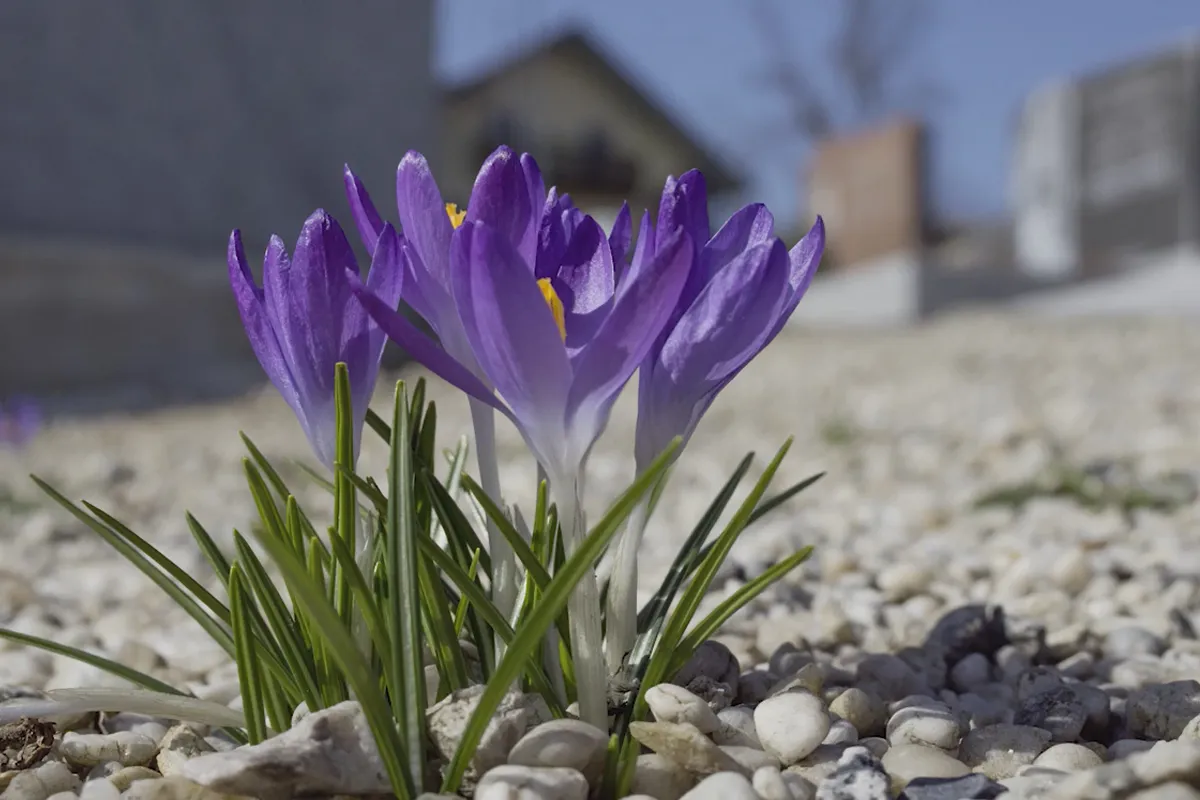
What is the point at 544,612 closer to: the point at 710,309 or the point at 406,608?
the point at 406,608

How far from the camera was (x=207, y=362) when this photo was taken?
304 inches

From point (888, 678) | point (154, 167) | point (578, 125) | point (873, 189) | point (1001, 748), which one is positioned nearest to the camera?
point (1001, 748)

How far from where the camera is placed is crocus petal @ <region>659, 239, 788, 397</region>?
86cm

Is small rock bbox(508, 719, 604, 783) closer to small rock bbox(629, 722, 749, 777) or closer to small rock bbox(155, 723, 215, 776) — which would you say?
small rock bbox(629, 722, 749, 777)

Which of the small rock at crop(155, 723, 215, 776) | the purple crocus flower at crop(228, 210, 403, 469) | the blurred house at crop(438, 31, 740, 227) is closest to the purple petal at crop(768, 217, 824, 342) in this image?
the purple crocus flower at crop(228, 210, 403, 469)

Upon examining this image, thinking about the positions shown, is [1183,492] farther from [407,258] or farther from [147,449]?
[147,449]

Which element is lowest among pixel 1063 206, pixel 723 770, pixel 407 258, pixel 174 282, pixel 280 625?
pixel 723 770

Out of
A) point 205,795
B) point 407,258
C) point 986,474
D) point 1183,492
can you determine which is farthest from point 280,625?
point 986,474

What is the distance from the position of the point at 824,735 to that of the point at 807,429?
3.37 meters

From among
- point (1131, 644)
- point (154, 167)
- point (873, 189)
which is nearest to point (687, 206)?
point (1131, 644)

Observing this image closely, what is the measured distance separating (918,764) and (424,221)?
0.59 meters

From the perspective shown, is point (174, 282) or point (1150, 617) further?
point (174, 282)

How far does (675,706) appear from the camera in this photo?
0.89 m

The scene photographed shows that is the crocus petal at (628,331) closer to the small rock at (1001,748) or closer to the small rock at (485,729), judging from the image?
the small rock at (485,729)
